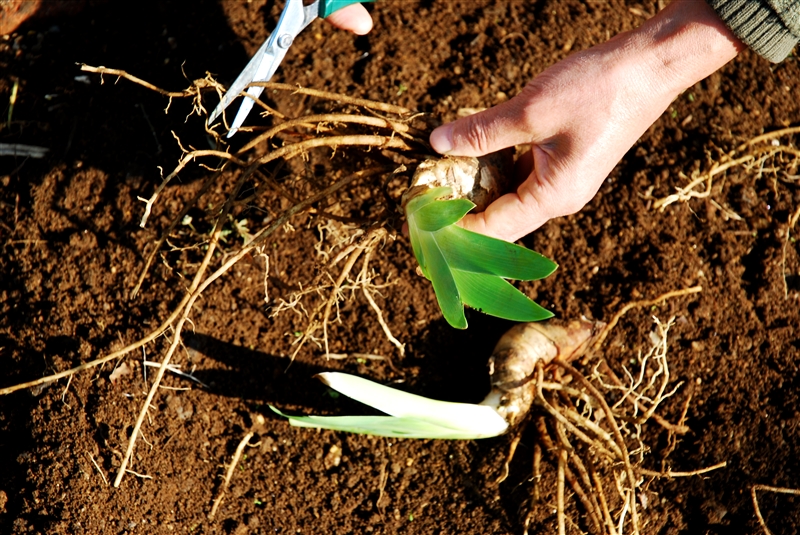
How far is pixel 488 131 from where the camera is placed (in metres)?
1.08

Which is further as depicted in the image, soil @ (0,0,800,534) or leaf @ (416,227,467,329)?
soil @ (0,0,800,534)

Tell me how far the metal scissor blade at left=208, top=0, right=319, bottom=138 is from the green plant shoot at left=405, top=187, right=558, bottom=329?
0.43m

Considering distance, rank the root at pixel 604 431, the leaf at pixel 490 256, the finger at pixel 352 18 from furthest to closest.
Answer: the finger at pixel 352 18 → the root at pixel 604 431 → the leaf at pixel 490 256

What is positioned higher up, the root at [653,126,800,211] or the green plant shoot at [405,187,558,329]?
the green plant shoot at [405,187,558,329]

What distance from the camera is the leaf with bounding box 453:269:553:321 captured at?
3.16 feet

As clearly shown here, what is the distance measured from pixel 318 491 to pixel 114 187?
33.9 inches

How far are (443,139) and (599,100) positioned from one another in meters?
0.28

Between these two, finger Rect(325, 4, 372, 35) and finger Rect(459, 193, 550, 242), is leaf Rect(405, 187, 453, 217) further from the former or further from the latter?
finger Rect(325, 4, 372, 35)

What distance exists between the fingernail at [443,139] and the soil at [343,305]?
Result: 288mm

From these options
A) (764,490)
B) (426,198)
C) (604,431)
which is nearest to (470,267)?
(426,198)

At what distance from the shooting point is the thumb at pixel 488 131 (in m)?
1.06

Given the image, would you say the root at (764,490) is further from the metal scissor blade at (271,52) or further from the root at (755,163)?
the metal scissor blade at (271,52)

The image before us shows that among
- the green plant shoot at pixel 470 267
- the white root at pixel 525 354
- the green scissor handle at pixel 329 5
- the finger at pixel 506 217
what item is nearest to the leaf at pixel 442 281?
the green plant shoot at pixel 470 267

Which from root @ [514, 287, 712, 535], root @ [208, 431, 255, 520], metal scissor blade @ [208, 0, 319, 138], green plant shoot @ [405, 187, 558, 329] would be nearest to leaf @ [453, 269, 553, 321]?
green plant shoot @ [405, 187, 558, 329]
